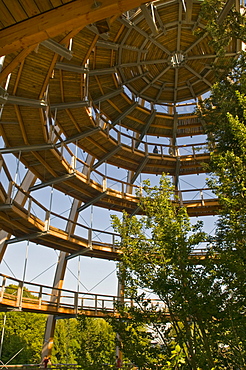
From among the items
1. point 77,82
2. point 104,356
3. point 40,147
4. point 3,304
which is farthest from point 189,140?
point 104,356

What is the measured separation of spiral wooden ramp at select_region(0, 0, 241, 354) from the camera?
1346 cm

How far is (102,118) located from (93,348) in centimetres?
1785

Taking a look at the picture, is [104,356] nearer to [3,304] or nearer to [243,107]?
[243,107]

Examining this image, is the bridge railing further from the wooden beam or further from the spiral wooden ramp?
the wooden beam

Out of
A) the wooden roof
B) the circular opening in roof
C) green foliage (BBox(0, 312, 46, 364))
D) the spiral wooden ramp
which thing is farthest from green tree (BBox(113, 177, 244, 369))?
green foliage (BBox(0, 312, 46, 364))

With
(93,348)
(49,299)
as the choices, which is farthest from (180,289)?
(49,299)

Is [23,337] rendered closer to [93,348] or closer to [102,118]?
[102,118]

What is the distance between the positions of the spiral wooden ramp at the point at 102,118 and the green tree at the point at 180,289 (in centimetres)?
309

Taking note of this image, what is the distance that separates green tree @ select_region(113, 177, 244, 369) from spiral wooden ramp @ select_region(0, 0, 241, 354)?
309 centimetres

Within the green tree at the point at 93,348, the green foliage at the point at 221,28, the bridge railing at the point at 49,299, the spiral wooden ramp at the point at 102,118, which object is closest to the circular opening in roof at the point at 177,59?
the spiral wooden ramp at the point at 102,118

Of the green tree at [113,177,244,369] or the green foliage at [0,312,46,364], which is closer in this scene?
the green tree at [113,177,244,369]

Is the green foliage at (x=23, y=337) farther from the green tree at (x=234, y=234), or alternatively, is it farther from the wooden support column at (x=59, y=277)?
the green tree at (x=234, y=234)

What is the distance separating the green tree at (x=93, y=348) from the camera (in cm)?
571

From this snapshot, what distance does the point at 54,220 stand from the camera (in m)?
17.8
